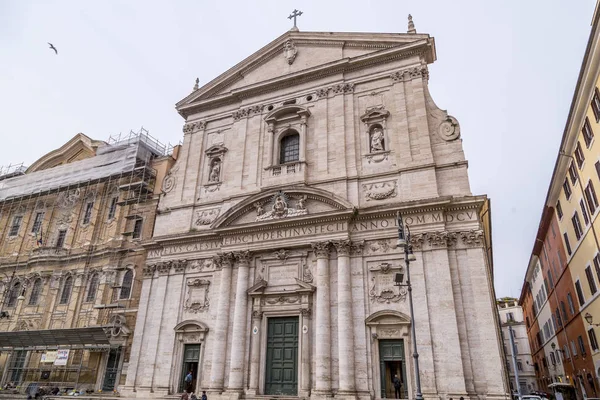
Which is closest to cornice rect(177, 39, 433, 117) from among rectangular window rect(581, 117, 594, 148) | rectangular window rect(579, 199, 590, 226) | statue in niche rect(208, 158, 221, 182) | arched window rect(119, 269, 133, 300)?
statue in niche rect(208, 158, 221, 182)

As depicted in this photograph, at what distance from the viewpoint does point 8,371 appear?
24328 millimetres

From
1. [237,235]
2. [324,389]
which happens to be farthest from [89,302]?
[324,389]

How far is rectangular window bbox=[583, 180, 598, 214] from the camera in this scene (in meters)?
19.2

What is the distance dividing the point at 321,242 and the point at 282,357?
16.4 ft

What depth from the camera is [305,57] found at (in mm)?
23453

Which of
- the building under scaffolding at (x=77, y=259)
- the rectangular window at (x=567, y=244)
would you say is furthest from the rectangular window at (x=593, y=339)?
the building under scaffolding at (x=77, y=259)

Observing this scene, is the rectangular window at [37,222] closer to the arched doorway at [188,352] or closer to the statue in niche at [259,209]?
the arched doorway at [188,352]

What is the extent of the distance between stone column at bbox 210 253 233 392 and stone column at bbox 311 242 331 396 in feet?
13.8

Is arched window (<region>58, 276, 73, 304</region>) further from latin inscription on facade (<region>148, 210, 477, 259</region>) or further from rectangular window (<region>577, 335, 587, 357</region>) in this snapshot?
rectangular window (<region>577, 335, 587, 357</region>)

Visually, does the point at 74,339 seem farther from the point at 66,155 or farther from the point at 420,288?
the point at 420,288

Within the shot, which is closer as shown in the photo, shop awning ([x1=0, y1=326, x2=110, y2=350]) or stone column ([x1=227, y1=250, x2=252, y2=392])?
stone column ([x1=227, y1=250, x2=252, y2=392])

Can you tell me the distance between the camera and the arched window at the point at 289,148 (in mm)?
21922

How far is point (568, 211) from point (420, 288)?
13420 millimetres

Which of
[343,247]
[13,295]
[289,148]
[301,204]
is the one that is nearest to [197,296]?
[301,204]
